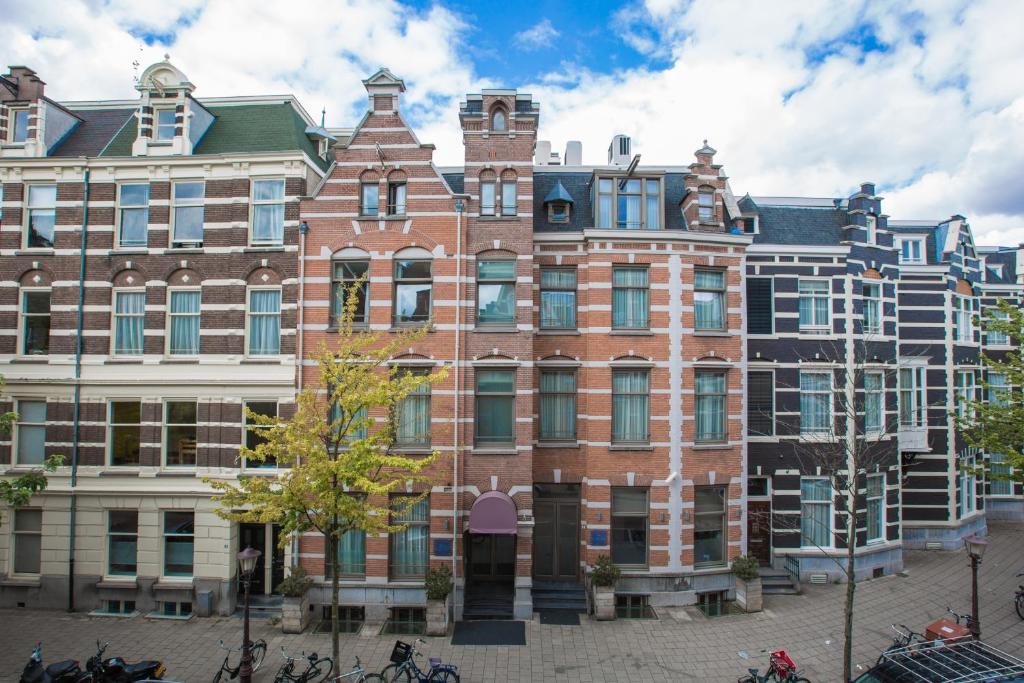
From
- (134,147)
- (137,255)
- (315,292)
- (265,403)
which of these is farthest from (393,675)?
(134,147)

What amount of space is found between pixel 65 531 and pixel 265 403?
7.47m

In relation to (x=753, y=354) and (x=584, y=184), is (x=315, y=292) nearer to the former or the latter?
(x=584, y=184)

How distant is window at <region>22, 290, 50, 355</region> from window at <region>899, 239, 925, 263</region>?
33083 millimetres

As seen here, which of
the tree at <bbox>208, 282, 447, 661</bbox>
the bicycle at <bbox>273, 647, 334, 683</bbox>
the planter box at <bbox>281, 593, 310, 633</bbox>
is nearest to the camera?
the tree at <bbox>208, 282, 447, 661</bbox>

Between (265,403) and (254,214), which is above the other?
(254,214)

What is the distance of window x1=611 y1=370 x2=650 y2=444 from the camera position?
17391 millimetres

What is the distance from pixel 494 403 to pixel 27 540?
50.8 ft

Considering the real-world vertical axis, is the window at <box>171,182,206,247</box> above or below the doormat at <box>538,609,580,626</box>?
above

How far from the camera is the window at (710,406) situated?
1764 cm

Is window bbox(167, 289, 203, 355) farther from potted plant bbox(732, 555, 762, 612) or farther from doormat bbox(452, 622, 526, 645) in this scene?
potted plant bbox(732, 555, 762, 612)

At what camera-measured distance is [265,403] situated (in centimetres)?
1670

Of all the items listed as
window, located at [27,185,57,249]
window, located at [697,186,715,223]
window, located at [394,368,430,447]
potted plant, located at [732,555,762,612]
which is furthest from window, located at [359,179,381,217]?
potted plant, located at [732,555,762,612]

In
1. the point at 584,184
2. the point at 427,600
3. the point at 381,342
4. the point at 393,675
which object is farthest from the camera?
the point at 584,184

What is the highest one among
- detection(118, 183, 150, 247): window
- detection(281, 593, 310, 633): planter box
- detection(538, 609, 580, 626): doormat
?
detection(118, 183, 150, 247): window
